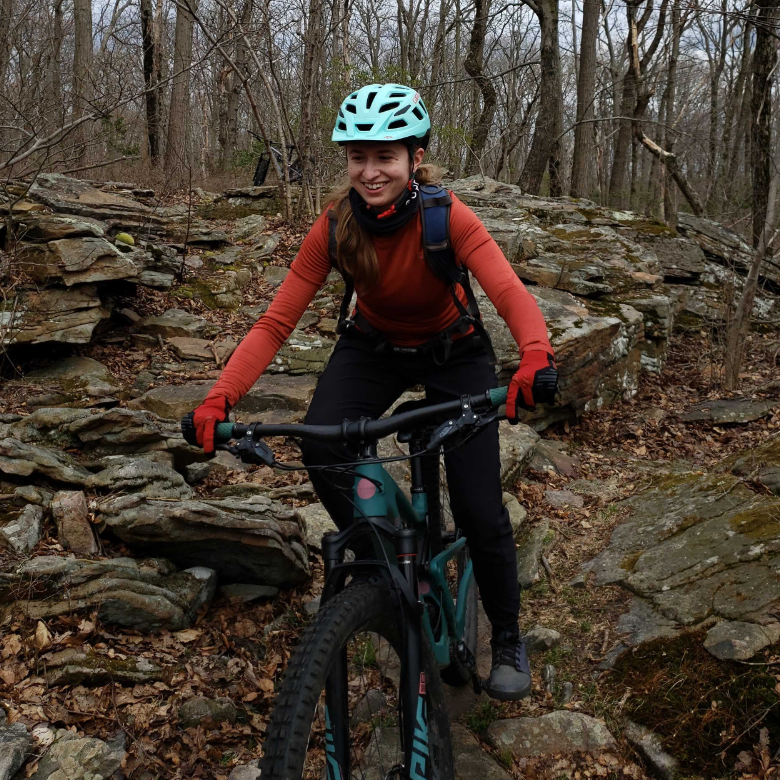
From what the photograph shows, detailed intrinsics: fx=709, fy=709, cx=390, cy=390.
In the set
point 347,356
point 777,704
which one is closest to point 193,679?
point 347,356

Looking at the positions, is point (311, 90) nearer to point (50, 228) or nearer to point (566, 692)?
point (50, 228)

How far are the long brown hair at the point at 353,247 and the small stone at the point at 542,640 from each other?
7.14 ft

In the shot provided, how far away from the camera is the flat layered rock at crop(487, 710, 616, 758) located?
3047mm

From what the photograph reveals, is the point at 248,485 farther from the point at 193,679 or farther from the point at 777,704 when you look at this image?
the point at 777,704

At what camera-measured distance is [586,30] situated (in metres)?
16.2

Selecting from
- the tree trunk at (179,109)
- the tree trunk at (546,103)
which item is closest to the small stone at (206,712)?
the tree trunk at (179,109)

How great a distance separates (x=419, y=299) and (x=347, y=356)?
406 millimetres

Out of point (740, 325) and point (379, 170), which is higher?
point (379, 170)

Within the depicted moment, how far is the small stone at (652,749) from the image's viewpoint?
2801 millimetres

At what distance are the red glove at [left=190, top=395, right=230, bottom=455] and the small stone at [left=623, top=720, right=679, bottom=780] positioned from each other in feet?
7.08

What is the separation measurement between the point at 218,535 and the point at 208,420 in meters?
1.49

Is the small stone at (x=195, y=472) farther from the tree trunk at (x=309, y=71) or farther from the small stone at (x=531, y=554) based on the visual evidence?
the tree trunk at (x=309, y=71)

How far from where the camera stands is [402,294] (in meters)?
3.03

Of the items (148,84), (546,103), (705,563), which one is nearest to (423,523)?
(705,563)
